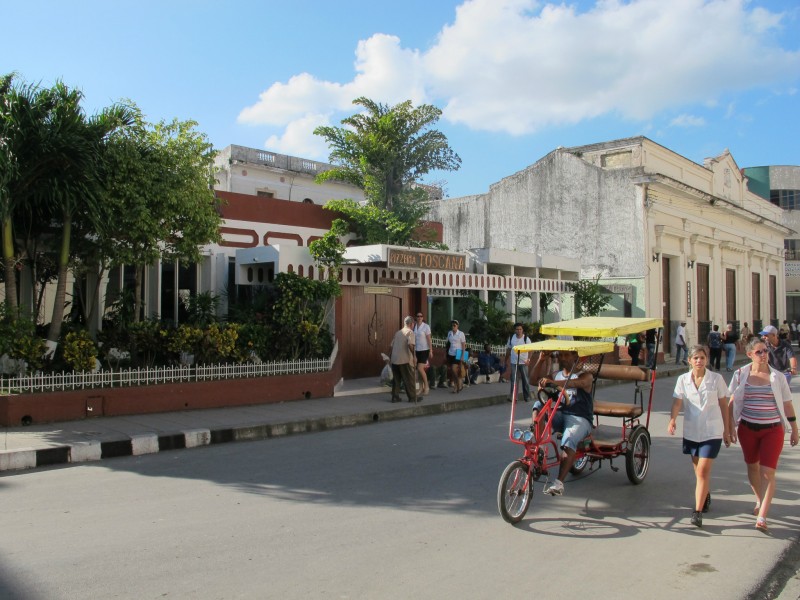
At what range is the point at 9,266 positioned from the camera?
10336mm

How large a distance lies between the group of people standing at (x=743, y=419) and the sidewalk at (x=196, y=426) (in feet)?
20.9

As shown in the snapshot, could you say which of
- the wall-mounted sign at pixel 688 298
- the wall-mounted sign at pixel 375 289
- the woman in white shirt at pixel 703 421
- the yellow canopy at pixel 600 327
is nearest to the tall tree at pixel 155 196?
the wall-mounted sign at pixel 375 289

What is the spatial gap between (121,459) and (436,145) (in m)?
12.5

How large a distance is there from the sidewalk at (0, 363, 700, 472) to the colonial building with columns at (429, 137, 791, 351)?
9223mm

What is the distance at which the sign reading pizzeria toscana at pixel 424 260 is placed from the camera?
14477 millimetres

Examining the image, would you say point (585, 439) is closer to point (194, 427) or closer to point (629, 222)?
point (194, 427)

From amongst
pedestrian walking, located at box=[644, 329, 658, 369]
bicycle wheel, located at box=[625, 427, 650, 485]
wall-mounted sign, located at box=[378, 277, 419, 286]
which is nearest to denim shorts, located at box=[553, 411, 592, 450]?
bicycle wheel, located at box=[625, 427, 650, 485]

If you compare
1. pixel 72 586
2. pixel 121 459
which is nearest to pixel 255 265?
pixel 121 459

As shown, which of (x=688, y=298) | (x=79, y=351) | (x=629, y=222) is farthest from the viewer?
(x=688, y=298)

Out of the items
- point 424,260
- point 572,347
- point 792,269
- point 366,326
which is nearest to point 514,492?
point 572,347

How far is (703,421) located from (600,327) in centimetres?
167

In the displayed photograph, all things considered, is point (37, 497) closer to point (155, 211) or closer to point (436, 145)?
point (155, 211)

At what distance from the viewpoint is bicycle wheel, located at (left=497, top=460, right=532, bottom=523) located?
5.46m

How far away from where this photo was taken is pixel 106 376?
34.7 feet
